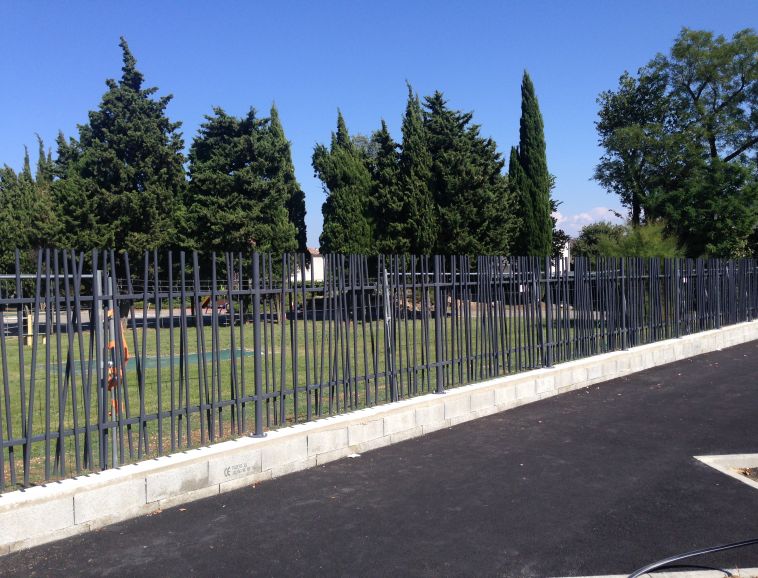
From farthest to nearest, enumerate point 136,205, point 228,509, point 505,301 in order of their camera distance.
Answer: point 136,205
point 505,301
point 228,509

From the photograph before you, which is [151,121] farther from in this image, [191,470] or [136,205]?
[191,470]

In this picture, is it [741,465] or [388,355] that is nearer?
[741,465]

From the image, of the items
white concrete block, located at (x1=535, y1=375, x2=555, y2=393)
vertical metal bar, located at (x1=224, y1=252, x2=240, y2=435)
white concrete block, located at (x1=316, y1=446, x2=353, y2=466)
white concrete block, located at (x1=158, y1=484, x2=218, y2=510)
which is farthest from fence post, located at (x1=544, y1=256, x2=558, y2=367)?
white concrete block, located at (x1=158, y1=484, x2=218, y2=510)

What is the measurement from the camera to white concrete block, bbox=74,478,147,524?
16.3 feet

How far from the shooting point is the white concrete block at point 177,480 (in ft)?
17.7

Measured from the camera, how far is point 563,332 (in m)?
11.1

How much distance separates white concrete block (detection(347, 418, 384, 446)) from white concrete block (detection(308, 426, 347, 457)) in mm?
84

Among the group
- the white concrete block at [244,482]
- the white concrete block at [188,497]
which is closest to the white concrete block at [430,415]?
the white concrete block at [244,482]

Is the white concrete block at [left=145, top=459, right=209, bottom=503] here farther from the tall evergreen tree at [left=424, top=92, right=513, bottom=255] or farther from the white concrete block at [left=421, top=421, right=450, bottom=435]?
the tall evergreen tree at [left=424, top=92, right=513, bottom=255]

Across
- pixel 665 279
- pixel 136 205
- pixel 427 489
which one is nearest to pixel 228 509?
pixel 427 489

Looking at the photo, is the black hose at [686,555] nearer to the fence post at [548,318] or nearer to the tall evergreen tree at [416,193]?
the fence post at [548,318]

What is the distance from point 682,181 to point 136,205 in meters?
23.6

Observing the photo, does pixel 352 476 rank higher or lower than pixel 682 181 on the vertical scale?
lower

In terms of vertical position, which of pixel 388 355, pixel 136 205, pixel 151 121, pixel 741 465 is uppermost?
pixel 151 121
